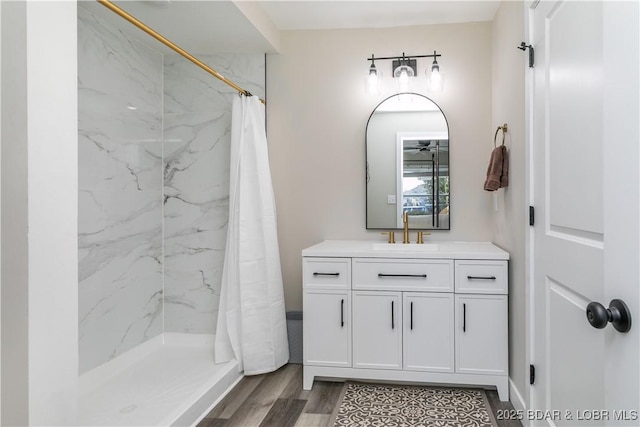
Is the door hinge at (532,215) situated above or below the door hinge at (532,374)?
above

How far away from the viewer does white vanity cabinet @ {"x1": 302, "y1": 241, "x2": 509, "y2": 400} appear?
8.11 ft

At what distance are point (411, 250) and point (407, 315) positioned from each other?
15.9 inches

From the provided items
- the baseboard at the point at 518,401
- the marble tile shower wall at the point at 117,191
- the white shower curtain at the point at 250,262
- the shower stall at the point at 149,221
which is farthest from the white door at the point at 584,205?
the marble tile shower wall at the point at 117,191

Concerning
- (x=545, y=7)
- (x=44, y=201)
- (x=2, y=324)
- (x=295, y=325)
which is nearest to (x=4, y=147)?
(x=44, y=201)

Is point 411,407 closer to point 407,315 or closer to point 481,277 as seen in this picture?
point 407,315

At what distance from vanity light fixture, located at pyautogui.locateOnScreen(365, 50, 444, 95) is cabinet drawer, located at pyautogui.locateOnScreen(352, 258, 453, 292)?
1.28 m

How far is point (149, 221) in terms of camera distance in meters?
3.11

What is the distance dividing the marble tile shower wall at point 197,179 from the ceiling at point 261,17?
0.20 meters

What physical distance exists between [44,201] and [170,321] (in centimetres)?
240

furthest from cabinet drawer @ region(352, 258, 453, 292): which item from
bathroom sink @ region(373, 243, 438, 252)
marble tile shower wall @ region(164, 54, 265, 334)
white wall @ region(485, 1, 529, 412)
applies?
marble tile shower wall @ region(164, 54, 265, 334)

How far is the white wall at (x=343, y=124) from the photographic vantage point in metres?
3.02

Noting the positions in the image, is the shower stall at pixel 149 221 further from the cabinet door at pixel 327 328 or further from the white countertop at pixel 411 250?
the white countertop at pixel 411 250

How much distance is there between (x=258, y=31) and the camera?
2.79 m

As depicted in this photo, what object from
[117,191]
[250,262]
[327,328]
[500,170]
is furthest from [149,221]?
[500,170]
